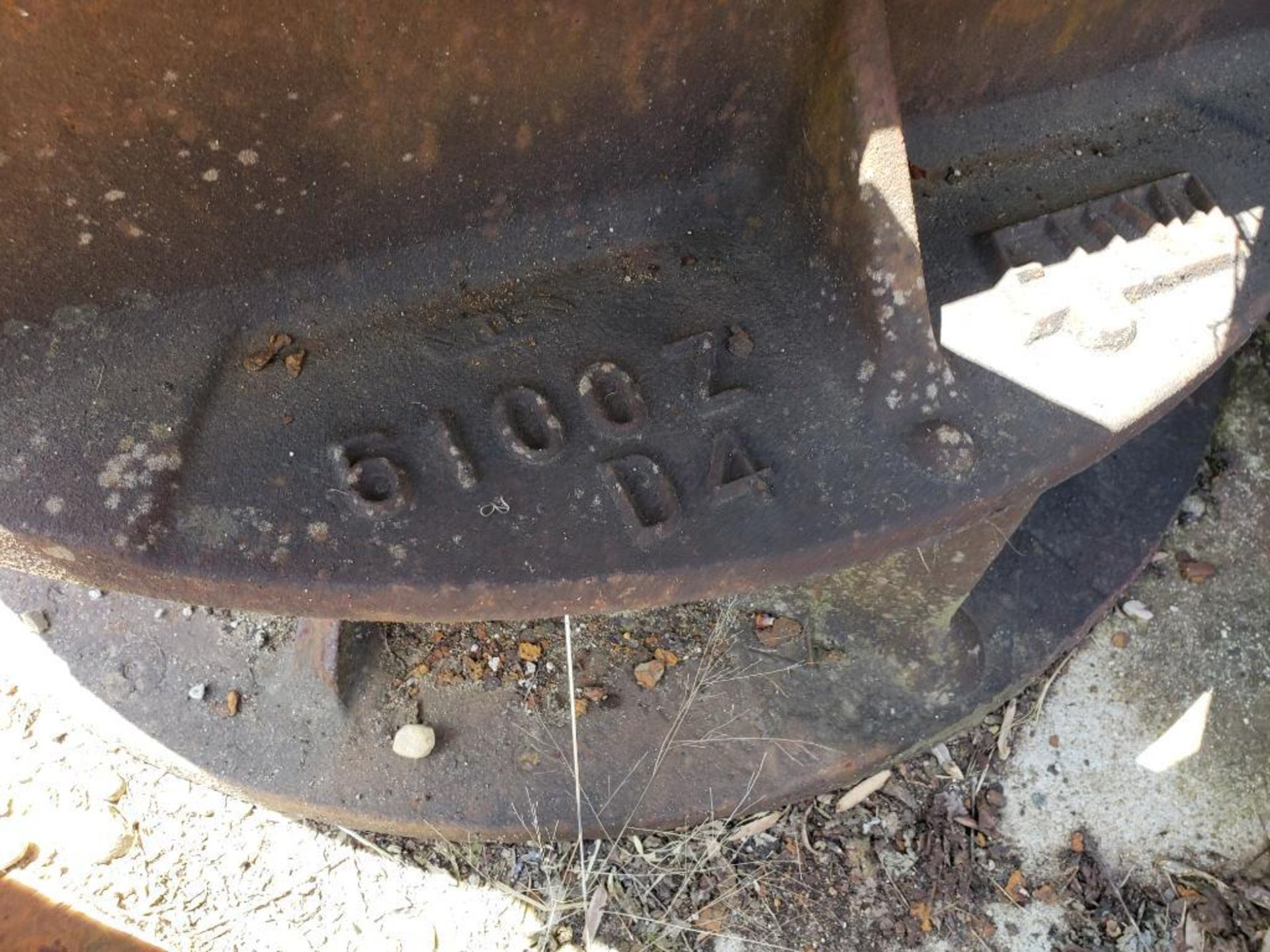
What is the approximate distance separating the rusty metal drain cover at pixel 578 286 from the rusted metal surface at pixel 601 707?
2.35 ft

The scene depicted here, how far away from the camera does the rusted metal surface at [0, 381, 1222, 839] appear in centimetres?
214

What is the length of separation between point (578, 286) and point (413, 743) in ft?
3.91

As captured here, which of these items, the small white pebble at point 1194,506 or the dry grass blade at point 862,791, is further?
the small white pebble at point 1194,506

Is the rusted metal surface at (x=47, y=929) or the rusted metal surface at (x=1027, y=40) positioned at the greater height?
the rusted metal surface at (x=1027, y=40)

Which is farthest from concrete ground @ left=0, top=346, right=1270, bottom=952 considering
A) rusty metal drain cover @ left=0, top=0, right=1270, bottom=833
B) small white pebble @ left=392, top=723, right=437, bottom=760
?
rusty metal drain cover @ left=0, top=0, right=1270, bottom=833

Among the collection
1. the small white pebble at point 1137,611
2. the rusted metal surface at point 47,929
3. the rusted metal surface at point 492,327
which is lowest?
the small white pebble at point 1137,611

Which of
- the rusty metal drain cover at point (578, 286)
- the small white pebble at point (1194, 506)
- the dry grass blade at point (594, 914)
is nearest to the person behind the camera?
the rusty metal drain cover at point (578, 286)

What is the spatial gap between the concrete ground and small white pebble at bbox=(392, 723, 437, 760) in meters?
0.25

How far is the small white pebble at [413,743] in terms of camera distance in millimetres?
2156

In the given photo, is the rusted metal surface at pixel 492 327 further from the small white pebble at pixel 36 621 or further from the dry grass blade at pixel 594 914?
the small white pebble at pixel 36 621

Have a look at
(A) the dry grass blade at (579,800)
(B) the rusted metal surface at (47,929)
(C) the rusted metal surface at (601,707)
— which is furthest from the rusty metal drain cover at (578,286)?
(A) the dry grass blade at (579,800)

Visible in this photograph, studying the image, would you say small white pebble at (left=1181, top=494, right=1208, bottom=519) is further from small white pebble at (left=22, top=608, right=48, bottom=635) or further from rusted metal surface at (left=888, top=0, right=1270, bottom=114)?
small white pebble at (left=22, top=608, right=48, bottom=635)

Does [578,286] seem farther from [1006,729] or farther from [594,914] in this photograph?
[1006,729]

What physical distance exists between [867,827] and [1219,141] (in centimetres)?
157
